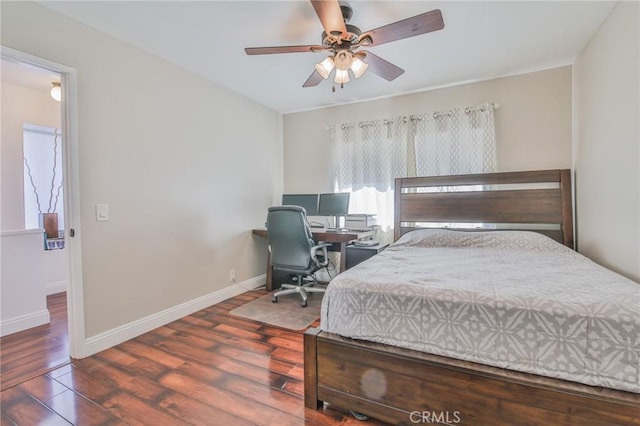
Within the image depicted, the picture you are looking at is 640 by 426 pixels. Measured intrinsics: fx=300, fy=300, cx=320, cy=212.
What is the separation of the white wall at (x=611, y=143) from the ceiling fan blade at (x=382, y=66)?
4.55ft

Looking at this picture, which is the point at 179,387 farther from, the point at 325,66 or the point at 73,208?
the point at 325,66

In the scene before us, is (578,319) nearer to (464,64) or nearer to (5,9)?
(464,64)

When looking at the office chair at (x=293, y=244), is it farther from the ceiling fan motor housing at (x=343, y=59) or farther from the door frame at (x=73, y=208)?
the door frame at (x=73, y=208)

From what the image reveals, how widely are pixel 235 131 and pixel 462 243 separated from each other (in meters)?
2.73

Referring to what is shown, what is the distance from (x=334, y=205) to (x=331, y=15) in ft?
7.61

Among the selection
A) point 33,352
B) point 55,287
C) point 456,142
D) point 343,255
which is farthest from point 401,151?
point 55,287

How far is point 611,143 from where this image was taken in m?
2.11

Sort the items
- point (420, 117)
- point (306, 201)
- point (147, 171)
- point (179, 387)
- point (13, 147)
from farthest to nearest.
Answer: point (306, 201) → point (420, 117) → point (13, 147) → point (147, 171) → point (179, 387)

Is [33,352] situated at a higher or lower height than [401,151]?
lower

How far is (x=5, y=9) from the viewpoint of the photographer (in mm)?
1780

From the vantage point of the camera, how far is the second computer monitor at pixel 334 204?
3.68 meters

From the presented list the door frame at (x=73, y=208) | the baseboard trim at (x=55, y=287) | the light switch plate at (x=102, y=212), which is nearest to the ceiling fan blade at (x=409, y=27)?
the door frame at (x=73, y=208)

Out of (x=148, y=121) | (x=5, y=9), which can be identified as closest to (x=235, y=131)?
(x=148, y=121)

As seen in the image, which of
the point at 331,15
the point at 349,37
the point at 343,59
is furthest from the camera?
the point at 343,59
